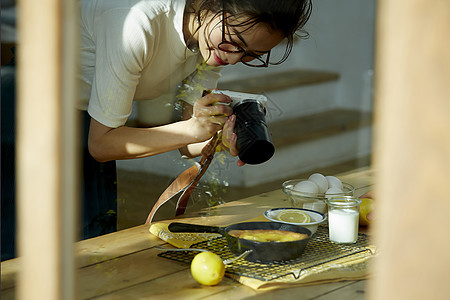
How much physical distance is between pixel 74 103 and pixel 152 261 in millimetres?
436

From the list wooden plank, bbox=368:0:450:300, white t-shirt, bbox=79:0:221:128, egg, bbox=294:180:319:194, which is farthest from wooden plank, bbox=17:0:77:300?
egg, bbox=294:180:319:194

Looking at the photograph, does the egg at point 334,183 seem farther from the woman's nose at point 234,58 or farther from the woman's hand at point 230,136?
the woman's nose at point 234,58

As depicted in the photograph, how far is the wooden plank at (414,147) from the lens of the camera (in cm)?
43

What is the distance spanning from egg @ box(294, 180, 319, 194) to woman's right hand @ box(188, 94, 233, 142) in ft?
0.69

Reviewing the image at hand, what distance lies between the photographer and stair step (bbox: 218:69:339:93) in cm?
137

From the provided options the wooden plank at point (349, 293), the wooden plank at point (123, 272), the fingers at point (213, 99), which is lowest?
the wooden plank at point (349, 293)

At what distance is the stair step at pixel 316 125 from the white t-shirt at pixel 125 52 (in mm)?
392

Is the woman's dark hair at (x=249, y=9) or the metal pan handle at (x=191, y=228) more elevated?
the woman's dark hair at (x=249, y=9)

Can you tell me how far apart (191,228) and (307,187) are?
26 centimetres

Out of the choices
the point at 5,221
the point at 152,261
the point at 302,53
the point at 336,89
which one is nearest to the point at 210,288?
the point at 152,261

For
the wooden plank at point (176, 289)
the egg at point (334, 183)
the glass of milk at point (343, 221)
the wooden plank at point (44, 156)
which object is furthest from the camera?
the egg at point (334, 183)

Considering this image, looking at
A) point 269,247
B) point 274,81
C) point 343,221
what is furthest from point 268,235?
point 274,81

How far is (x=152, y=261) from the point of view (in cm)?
99

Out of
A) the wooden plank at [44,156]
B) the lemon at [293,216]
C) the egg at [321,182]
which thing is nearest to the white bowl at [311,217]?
the lemon at [293,216]
